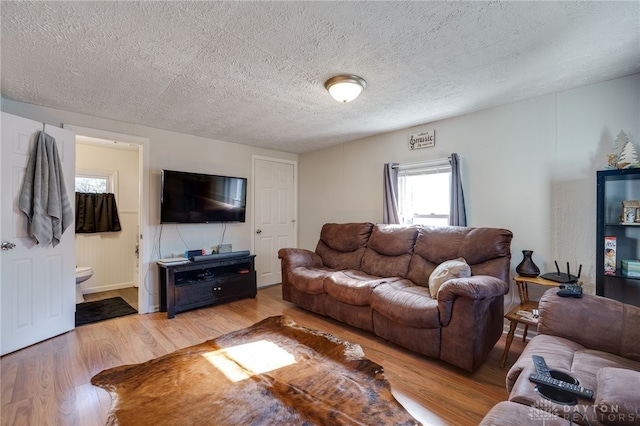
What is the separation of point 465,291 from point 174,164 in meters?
3.61

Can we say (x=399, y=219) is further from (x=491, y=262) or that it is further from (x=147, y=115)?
(x=147, y=115)

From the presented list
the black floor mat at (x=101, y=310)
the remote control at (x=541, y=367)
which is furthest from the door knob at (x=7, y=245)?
the remote control at (x=541, y=367)

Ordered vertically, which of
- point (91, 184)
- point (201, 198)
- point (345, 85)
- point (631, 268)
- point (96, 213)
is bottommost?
point (631, 268)

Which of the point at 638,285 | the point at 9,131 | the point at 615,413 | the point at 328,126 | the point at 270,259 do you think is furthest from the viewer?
the point at 270,259

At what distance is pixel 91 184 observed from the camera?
4238 mm

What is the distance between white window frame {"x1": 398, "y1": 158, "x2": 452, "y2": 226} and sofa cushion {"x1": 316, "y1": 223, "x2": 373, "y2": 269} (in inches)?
19.2

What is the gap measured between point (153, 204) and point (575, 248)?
4.47 metres

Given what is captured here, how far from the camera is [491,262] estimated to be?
2.50m

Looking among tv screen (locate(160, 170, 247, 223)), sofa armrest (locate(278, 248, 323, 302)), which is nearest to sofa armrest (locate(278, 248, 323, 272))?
sofa armrest (locate(278, 248, 323, 302))

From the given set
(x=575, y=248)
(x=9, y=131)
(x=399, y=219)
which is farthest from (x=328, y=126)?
(x=9, y=131)

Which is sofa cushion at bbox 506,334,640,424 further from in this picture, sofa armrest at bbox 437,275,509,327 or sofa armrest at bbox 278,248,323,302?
sofa armrest at bbox 278,248,323,302

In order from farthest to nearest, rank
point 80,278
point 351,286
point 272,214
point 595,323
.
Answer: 1. point 272,214
2. point 80,278
3. point 351,286
4. point 595,323

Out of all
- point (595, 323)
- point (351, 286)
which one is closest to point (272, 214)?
point (351, 286)

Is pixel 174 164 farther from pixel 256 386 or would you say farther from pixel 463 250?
pixel 463 250
